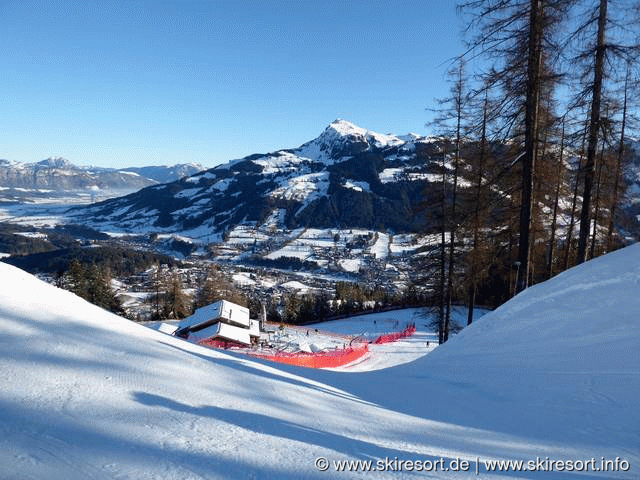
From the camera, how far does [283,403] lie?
14.1 feet

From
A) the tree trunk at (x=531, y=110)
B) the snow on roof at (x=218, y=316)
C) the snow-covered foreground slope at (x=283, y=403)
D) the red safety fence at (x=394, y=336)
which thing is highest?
the tree trunk at (x=531, y=110)

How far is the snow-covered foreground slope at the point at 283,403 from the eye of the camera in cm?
274

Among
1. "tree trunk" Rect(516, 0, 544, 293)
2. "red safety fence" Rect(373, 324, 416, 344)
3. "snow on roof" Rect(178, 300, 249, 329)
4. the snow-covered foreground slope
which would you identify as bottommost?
"red safety fence" Rect(373, 324, 416, 344)

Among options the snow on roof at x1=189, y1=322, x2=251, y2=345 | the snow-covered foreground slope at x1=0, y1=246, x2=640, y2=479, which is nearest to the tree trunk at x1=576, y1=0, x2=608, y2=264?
the snow-covered foreground slope at x1=0, y1=246, x2=640, y2=479

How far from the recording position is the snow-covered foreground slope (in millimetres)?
2736

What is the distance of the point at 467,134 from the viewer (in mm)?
13656

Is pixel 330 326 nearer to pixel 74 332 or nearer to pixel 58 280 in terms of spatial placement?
pixel 58 280

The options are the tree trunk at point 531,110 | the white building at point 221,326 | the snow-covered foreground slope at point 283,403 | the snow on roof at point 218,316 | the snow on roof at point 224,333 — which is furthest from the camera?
the snow on roof at point 218,316

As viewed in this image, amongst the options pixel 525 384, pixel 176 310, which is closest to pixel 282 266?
pixel 176 310

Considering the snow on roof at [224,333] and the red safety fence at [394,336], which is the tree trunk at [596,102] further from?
the snow on roof at [224,333]

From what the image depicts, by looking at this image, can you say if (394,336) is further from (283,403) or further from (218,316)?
(283,403)

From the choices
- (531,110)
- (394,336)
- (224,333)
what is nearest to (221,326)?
(224,333)

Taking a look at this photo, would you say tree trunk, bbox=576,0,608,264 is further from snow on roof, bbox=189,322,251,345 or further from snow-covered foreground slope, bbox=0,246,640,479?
snow on roof, bbox=189,322,251,345

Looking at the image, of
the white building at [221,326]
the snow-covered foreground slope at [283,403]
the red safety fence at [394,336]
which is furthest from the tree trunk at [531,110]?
the white building at [221,326]
